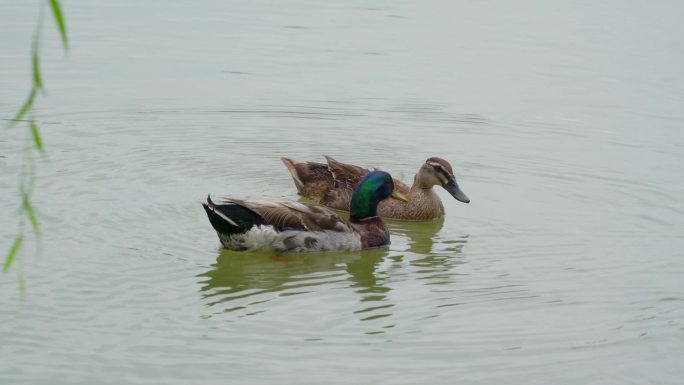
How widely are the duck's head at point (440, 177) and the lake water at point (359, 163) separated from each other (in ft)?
0.69

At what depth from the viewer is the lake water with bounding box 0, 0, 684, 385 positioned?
7.58 metres

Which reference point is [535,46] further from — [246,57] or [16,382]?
[16,382]

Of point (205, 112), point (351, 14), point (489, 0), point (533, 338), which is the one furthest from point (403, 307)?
point (489, 0)

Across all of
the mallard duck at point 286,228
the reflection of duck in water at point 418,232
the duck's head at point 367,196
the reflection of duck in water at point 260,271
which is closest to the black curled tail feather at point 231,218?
the mallard duck at point 286,228

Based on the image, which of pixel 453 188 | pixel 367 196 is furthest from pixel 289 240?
pixel 453 188

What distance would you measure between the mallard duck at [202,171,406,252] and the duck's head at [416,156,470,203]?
1.42 metres

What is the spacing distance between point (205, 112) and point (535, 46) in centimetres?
637

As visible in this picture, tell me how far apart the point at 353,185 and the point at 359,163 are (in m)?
1.24

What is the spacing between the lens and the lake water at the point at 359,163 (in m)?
7.58

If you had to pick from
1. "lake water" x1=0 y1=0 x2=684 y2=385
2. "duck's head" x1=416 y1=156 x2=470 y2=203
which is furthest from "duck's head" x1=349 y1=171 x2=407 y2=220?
"duck's head" x1=416 y1=156 x2=470 y2=203

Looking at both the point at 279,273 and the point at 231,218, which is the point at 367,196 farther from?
the point at 279,273

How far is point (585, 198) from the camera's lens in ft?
40.5

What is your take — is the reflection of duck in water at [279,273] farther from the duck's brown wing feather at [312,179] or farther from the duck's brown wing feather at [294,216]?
the duck's brown wing feather at [312,179]

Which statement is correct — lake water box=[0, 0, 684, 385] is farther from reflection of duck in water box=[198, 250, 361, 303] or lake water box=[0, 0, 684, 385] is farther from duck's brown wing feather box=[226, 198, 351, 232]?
duck's brown wing feather box=[226, 198, 351, 232]
